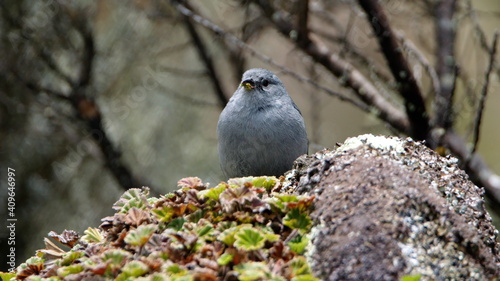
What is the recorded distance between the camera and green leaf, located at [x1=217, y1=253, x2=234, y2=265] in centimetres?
215

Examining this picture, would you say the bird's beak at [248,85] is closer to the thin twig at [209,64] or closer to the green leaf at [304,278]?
the thin twig at [209,64]

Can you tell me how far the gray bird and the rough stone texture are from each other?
101 centimetres

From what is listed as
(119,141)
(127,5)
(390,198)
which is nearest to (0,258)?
(119,141)

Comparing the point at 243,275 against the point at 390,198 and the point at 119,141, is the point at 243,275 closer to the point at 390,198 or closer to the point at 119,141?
the point at 390,198

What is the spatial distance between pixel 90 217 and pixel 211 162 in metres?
1.48

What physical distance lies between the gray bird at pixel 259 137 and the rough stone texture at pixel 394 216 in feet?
3.32

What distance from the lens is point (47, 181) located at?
20.3ft

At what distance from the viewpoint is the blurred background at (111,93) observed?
5.81 m

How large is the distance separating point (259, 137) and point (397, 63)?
1421 millimetres

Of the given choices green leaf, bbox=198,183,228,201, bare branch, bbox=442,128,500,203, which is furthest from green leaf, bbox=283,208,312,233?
bare branch, bbox=442,128,500,203

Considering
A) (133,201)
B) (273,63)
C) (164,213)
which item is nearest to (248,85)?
(273,63)

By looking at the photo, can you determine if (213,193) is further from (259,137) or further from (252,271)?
(259,137)

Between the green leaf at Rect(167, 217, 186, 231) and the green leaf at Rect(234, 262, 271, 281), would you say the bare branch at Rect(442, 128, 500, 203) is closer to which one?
the green leaf at Rect(167, 217, 186, 231)

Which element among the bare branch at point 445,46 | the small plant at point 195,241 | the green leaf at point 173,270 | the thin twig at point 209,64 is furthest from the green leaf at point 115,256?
the thin twig at point 209,64
